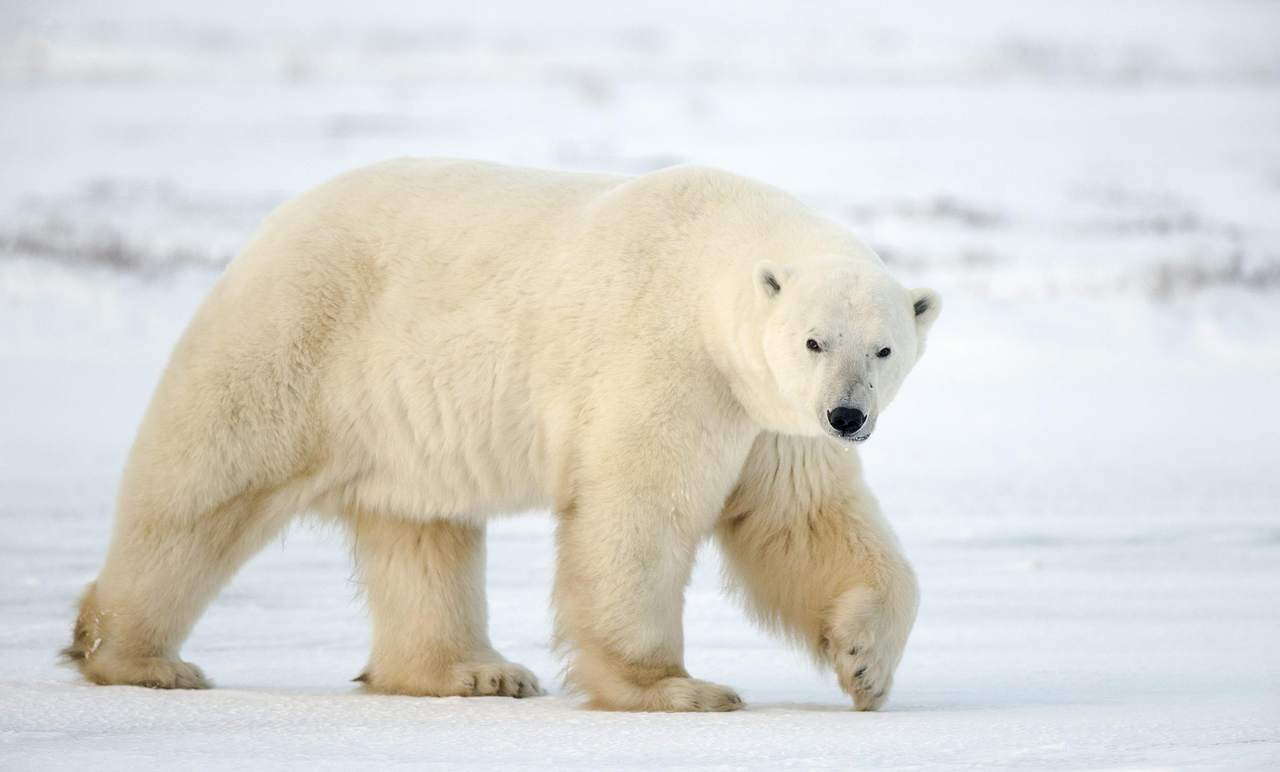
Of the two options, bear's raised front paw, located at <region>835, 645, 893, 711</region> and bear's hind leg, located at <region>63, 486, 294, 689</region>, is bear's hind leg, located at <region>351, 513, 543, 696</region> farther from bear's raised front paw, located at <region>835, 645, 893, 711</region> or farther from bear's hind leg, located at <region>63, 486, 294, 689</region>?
bear's raised front paw, located at <region>835, 645, 893, 711</region>

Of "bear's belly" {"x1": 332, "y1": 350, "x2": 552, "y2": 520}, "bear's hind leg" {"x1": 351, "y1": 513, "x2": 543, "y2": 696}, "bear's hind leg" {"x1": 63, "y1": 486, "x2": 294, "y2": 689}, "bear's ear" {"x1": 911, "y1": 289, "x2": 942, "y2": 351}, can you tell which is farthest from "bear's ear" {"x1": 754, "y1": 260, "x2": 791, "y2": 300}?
"bear's hind leg" {"x1": 63, "y1": 486, "x2": 294, "y2": 689}

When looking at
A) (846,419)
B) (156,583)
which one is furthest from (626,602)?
(156,583)

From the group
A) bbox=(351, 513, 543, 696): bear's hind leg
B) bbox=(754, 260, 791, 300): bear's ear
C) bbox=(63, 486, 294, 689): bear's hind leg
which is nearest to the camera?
bbox=(754, 260, 791, 300): bear's ear

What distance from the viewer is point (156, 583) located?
4.41 meters

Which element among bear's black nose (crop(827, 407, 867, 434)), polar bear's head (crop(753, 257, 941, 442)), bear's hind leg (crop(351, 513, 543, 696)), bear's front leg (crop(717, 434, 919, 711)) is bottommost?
bear's hind leg (crop(351, 513, 543, 696))

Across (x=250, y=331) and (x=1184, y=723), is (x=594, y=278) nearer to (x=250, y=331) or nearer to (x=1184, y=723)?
(x=250, y=331)

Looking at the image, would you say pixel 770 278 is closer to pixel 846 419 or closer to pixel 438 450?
pixel 846 419

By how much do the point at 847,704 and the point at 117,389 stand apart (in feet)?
22.4

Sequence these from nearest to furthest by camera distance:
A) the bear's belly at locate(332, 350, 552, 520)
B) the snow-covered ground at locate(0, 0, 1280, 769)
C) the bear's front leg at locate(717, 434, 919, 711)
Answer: the snow-covered ground at locate(0, 0, 1280, 769) < the bear's front leg at locate(717, 434, 919, 711) < the bear's belly at locate(332, 350, 552, 520)

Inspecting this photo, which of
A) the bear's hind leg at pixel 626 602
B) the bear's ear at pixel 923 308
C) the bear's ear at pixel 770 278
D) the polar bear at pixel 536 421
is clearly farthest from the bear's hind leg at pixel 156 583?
the bear's ear at pixel 923 308

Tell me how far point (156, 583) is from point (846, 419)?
6.24 feet

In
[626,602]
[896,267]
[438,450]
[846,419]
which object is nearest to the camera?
[846,419]

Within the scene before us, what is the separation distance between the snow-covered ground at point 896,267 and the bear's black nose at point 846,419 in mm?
598

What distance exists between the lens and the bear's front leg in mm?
4035
